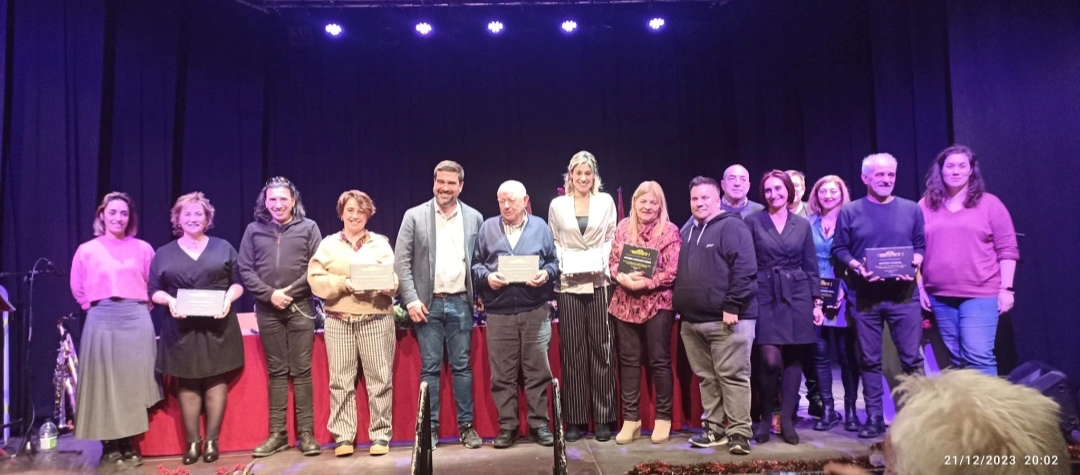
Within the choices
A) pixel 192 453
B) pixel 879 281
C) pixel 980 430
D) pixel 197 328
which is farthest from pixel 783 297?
pixel 192 453

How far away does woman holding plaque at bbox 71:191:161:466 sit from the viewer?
12.1 ft

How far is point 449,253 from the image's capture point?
13.0 feet

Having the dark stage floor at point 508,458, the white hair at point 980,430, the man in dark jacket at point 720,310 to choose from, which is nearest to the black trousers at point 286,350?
the dark stage floor at point 508,458

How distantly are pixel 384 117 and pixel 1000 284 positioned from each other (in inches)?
267

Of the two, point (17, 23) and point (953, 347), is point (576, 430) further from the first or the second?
point (17, 23)

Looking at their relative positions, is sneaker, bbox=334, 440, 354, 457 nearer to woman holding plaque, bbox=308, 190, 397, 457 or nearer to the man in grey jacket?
woman holding plaque, bbox=308, 190, 397, 457

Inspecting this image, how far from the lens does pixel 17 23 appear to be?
509 cm

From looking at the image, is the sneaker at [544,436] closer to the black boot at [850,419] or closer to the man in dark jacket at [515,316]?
the man in dark jacket at [515,316]

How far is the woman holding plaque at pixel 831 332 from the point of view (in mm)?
Answer: 4258

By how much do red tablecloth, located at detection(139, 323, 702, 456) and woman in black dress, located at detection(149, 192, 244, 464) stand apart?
13 cm

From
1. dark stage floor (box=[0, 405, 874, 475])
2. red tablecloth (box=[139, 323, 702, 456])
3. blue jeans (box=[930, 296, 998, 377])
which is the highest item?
blue jeans (box=[930, 296, 998, 377])

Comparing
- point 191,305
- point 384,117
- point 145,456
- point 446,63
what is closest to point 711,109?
point 446,63

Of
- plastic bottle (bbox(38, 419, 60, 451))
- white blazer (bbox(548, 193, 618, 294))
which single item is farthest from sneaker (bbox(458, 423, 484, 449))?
plastic bottle (bbox(38, 419, 60, 451))

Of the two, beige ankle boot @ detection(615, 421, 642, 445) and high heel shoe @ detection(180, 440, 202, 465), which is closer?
high heel shoe @ detection(180, 440, 202, 465)
